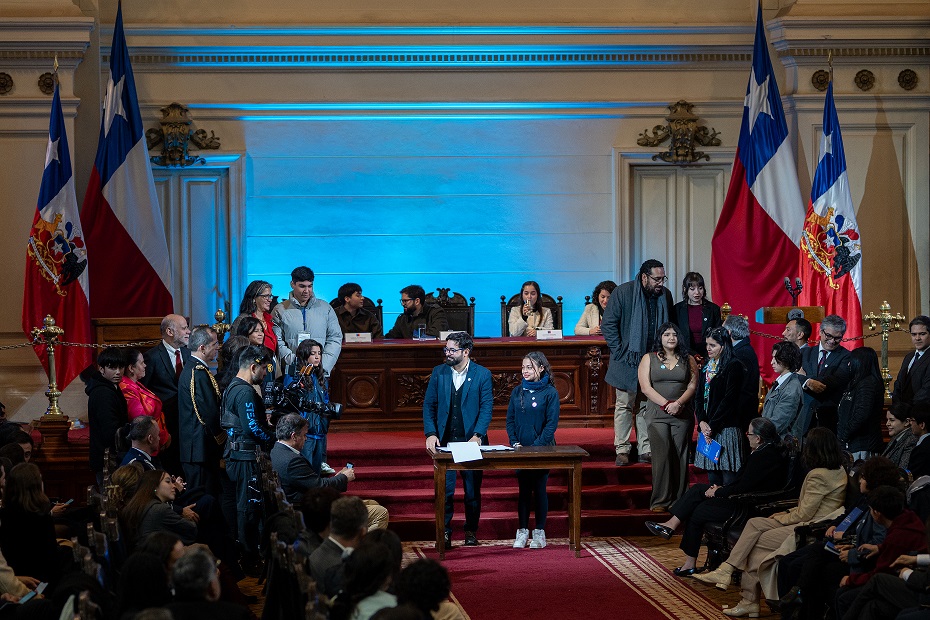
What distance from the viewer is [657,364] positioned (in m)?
8.37

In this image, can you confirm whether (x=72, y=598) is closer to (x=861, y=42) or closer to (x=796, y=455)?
(x=796, y=455)

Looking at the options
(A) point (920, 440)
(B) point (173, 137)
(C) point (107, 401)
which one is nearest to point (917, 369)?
(A) point (920, 440)

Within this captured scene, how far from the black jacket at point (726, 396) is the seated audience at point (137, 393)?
3.49m

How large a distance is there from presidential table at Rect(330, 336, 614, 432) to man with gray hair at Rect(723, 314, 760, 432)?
6.54 feet

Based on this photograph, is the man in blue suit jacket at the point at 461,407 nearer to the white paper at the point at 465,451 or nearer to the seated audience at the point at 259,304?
the white paper at the point at 465,451

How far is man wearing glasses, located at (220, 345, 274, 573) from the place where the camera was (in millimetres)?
6875

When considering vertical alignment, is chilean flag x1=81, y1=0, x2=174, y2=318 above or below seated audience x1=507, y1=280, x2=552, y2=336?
above

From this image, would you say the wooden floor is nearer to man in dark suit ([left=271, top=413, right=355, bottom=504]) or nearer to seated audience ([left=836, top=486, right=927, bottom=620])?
man in dark suit ([left=271, top=413, right=355, bottom=504])

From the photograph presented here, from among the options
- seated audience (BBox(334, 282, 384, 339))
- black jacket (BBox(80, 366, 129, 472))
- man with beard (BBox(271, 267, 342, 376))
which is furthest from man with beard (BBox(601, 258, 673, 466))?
black jacket (BBox(80, 366, 129, 472))

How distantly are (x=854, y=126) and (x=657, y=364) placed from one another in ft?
14.9

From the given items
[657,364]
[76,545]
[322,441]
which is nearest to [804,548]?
[657,364]

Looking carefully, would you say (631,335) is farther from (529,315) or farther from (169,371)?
(169,371)

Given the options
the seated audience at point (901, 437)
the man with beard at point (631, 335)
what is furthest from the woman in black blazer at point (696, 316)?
the seated audience at point (901, 437)

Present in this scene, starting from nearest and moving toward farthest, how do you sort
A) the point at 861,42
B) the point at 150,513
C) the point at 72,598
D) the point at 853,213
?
the point at 72,598 < the point at 150,513 < the point at 853,213 < the point at 861,42
